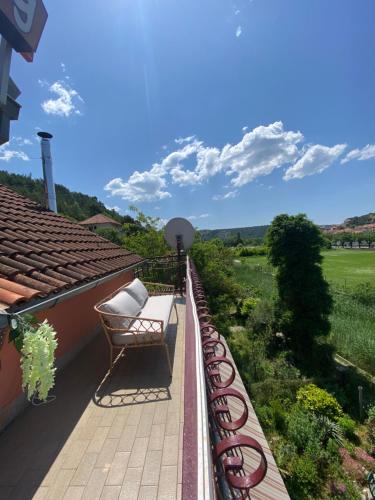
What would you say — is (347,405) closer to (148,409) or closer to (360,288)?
(148,409)

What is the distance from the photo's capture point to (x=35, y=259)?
2793mm

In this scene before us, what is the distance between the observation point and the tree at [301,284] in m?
11.2

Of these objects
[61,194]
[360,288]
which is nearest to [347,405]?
[360,288]

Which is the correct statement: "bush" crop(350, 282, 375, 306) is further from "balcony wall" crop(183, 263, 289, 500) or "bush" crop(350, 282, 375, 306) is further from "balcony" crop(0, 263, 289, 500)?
"balcony wall" crop(183, 263, 289, 500)

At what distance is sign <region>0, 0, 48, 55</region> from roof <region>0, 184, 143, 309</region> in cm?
247

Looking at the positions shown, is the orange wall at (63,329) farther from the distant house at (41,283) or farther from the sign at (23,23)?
the sign at (23,23)

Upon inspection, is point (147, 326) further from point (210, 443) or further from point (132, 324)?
point (210, 443)

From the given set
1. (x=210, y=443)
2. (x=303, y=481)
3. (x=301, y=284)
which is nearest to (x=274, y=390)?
(x=303, y=481)

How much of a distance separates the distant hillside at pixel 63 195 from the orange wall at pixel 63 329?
41.7 meters

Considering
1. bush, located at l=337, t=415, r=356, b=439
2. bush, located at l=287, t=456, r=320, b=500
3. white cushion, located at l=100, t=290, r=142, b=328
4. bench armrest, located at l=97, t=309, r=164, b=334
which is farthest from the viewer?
bush, located at l=337, t=415, r=356, b=439

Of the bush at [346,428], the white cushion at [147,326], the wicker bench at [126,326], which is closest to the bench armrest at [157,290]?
the white cushion at [147,326]

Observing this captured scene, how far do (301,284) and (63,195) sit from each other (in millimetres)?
65859

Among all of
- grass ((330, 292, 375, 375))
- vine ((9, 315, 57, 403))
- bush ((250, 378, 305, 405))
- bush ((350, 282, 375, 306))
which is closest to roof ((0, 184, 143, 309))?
vine ((9, 315, 57, 403))

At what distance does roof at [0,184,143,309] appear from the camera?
6.76 feet
